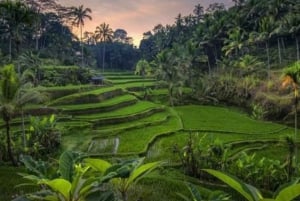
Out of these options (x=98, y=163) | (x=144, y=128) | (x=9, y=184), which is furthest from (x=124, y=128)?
(x=98, y=163)

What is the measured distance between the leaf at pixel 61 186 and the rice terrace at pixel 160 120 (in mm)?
21

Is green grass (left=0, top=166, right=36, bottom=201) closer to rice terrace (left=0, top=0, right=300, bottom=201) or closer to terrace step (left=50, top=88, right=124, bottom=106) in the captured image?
rice terrace (left=0, top=0, right=300, bottom=201)

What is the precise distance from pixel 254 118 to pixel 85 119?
50.3 feet

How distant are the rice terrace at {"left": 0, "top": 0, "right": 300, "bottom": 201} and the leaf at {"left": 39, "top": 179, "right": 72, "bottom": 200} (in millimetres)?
21

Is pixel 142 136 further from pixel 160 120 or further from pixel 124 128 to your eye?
pixel 160 120

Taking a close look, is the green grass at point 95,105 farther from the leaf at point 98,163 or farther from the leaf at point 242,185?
the leaf at point 242,185

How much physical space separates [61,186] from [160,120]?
25.5 m

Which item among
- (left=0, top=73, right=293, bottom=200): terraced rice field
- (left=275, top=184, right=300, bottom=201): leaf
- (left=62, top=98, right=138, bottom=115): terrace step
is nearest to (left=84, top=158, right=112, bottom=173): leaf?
(left=275, top=184, right=300, bottom=201): leaf

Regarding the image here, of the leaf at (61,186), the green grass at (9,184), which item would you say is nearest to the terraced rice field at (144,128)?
the green grass at (9,184)

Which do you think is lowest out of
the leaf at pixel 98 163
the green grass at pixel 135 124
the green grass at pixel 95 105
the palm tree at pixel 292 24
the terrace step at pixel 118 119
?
the green grass at pixel 135 124

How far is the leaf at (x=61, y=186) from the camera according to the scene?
523cm

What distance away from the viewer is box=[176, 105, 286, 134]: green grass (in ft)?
95.5

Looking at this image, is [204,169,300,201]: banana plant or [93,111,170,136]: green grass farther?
[93,111,170,136]: green grass

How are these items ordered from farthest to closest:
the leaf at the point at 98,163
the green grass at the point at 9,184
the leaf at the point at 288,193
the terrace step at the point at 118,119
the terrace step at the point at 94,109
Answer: the terrace step at the point at 94,109 → the terrace step at the point at 118,119 → the green grass at the point at 9,184 → the leaf at the point at 98,163 → the leaf at the point at 288,193
